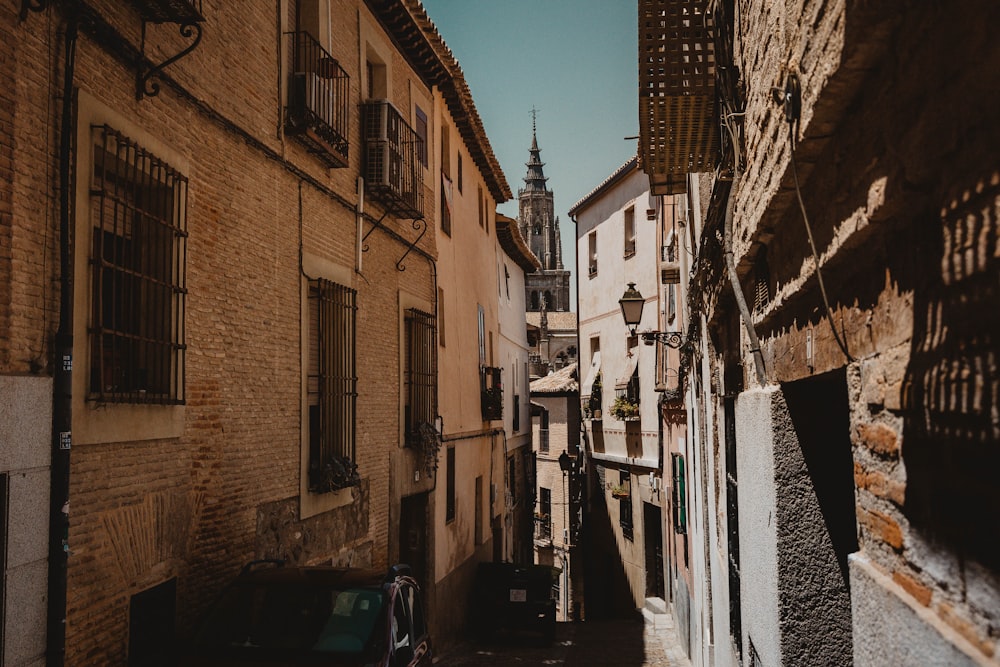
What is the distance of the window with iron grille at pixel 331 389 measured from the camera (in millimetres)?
10625

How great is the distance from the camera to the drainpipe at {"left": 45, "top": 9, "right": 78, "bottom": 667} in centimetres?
568

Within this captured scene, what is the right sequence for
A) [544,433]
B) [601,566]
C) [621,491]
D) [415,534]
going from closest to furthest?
[415,534] → [621,491] → [601,566] → [544,433]

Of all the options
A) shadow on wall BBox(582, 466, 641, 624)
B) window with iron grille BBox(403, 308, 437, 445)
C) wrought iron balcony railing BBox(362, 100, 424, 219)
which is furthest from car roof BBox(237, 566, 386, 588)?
shadow on wall BBox(582, 466, 641, 624)

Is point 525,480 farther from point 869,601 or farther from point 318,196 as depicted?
point 869,601

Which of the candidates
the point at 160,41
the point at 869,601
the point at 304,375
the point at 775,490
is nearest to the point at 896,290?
the point at 869,601

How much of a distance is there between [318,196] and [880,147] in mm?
8627

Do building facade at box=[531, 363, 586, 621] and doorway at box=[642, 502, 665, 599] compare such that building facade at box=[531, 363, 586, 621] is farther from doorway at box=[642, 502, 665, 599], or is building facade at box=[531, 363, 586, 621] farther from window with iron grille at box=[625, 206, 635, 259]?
window with iron grille at box=[625, 206, 635, 259]

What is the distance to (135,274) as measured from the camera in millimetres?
6645

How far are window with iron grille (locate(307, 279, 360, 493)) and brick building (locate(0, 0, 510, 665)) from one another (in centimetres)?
3

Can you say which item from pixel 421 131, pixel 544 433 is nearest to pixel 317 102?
pixel 421 131

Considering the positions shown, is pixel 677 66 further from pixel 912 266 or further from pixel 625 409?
pixel 625 409

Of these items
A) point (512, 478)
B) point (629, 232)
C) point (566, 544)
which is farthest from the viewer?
point (566, 544)

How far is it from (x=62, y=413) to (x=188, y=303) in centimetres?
206

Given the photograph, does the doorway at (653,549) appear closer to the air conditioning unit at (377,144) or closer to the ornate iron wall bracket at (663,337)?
the ornate iron wall bracket at (663,337)
